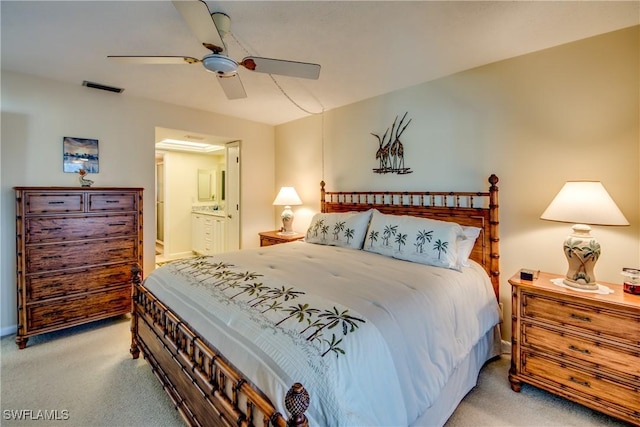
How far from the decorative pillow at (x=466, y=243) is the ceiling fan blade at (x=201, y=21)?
7.31ft

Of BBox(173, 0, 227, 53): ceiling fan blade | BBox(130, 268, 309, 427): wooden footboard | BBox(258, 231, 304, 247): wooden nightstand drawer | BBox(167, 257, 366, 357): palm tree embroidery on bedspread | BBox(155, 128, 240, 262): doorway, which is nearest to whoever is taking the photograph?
BBox(130, 268, 309, 427): wooden footboard

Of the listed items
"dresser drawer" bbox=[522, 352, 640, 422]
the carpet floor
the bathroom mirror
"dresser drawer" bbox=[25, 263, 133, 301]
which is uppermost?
the bathroom mirror

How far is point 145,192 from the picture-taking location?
141 inches

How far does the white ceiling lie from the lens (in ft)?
5.96

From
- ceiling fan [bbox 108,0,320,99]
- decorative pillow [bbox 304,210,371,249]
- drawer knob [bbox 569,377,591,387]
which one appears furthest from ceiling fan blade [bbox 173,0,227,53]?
drawer knob [bbox 569,377,591,387]

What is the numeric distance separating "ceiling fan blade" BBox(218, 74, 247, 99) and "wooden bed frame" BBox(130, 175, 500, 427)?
5.28ft

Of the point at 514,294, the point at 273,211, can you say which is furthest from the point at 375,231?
the point at 273,211

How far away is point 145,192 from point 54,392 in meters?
2.15

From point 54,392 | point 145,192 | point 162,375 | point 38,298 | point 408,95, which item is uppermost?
point 408,95

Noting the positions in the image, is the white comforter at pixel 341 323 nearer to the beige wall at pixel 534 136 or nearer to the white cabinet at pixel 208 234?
the beige wall at pixel 534 136

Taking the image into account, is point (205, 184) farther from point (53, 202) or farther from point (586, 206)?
point (586, 206)

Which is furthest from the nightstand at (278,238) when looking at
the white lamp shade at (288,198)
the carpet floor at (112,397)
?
the carpet floor at (112,397)

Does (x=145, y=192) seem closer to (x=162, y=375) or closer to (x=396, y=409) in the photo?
(x=162, y=375)

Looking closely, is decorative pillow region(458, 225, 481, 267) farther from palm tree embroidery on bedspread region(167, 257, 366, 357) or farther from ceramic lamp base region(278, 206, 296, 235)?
ceramic lamp base region(278, 206, 296, 235)
